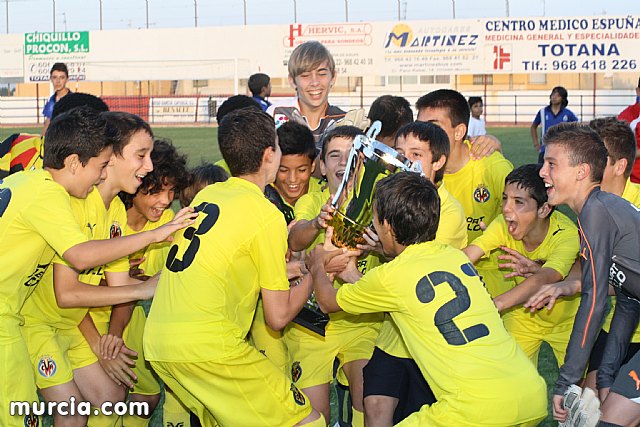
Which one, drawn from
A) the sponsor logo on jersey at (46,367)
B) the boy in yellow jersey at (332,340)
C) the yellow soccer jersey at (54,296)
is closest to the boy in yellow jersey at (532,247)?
the boy in yellow jersey at (332,340)

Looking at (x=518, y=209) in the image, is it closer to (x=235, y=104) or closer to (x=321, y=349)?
(x=321, y=349)

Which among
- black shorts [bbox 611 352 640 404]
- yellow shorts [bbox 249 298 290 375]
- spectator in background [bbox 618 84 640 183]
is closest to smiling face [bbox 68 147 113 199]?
yellow shorts [bbox 249 298 290 375]

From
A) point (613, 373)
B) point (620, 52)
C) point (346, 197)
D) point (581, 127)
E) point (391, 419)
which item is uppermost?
point (620, 52)

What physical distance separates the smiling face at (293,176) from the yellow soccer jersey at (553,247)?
1083 millimetres

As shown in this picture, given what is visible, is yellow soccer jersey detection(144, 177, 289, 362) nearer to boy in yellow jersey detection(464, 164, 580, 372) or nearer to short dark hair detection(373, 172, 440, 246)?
short dark hair detection(373, 172, 440, 246)

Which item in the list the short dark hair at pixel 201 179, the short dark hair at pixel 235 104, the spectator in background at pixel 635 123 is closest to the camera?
the short dark hair at pixel 201 179

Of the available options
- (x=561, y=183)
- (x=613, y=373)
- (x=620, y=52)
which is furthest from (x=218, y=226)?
(x=620, y=52)

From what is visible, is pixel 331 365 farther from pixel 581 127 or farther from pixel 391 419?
pixel 581 127

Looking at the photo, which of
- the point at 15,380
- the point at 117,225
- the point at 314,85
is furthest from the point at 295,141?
the point at 15,380

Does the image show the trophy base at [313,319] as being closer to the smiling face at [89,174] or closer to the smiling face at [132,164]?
the smiling face at [132,164]

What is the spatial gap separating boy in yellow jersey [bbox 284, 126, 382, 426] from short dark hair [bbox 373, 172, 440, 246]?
1061 mm

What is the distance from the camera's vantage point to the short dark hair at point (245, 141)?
406 cm

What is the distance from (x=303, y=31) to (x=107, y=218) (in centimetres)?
3930

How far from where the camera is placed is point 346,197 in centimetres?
399
